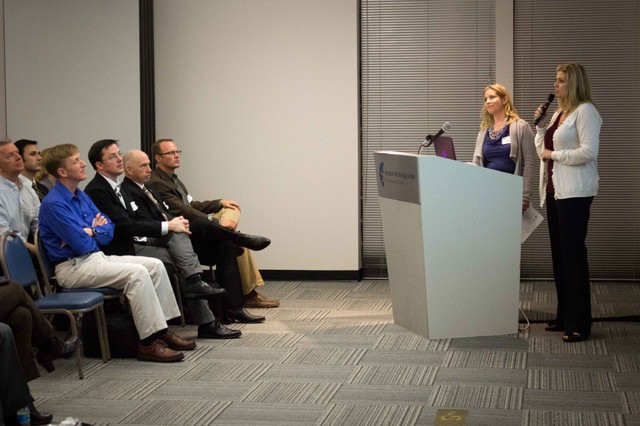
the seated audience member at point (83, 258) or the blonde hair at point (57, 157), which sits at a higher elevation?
the blonde hair at point (57, 157)

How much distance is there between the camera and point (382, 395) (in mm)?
4980

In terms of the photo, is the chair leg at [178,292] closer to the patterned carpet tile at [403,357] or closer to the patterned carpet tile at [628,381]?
the patterned carpet tile at [403,357]

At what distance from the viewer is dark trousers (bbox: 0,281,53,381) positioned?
15.0ft

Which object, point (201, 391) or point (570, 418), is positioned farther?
point (201, 391)

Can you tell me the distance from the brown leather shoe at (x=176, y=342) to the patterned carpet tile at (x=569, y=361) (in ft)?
6.78

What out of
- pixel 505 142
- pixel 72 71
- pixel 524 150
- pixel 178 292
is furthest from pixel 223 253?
pixel 72 71

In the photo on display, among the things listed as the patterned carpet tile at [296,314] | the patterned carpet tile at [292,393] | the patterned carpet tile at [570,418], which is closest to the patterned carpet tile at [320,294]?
the patterned carpet tile at [296,314]

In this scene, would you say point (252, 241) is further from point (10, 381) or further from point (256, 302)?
point (10, 381)

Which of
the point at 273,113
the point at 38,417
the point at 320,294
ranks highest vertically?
the point at 273,113

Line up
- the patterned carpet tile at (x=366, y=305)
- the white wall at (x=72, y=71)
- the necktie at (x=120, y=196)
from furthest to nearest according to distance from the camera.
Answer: the white wall at (x=72, y=71) → the patterned carpet tile at (x=366, y=305) → the necktie at (x=120, y=196)

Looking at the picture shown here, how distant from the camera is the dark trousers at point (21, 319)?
15.0ft

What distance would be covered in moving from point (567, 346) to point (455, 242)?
937mm

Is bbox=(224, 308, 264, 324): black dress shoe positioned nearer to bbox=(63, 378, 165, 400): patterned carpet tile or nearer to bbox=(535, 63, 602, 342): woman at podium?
bbox=(63, 378, 165, 400): patterned carpet tile

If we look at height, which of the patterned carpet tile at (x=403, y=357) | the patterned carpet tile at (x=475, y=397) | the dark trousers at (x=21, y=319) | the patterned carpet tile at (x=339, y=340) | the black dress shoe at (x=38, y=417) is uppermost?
the dark trousers at (x=21, y=319)
